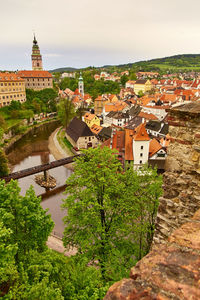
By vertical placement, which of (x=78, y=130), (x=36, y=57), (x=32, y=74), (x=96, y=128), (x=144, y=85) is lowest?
(x=96, y=128)

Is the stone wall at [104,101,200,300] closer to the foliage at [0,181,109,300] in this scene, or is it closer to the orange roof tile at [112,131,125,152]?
the foliage at [0,181,109,300]

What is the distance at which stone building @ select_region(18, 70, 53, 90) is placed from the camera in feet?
290

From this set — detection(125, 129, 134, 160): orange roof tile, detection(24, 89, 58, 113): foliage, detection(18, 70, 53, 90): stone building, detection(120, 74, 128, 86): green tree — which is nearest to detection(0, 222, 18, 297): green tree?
detection(125, 129, 134, 160): orange roof tile

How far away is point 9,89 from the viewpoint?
6981cm

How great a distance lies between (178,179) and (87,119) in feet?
161

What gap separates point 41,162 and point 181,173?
1451 inches

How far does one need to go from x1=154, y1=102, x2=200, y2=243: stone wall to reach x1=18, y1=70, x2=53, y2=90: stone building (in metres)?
95.1

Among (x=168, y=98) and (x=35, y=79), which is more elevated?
(x=35, y=79)

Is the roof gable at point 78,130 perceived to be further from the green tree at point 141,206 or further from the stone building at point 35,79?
the stone building at point 35,79

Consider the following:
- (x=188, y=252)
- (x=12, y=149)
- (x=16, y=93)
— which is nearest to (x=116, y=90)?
(x=16, y=93)

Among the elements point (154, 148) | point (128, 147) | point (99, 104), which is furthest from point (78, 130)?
point (99, 104)

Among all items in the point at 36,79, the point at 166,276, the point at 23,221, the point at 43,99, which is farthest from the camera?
the point at 36,79

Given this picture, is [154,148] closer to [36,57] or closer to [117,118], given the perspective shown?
[117,118]

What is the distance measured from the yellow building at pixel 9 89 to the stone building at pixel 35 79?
16.1 meters
